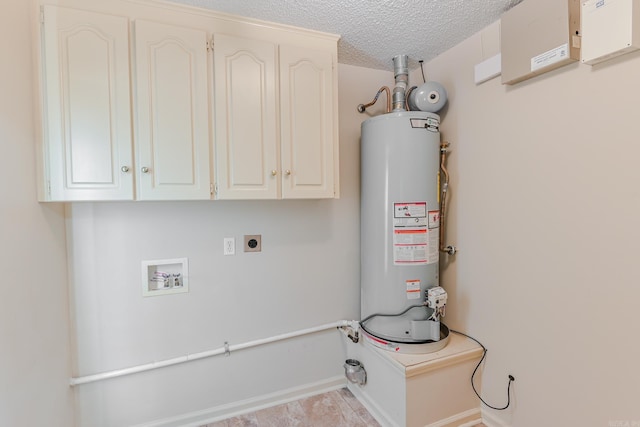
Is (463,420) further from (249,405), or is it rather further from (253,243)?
(253,243)

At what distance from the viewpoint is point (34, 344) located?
1.32 meters

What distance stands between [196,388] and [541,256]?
2.16m

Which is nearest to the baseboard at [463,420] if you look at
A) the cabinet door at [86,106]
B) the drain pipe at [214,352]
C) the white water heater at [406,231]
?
the white water heater at [406,231]

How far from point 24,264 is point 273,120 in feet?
4.29

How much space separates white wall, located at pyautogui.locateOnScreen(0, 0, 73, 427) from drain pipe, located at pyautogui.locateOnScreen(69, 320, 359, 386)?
0.52ft

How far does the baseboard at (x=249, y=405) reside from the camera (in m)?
1.89

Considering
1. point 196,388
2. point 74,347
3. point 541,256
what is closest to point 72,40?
point 74,347

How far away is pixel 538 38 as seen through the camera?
1489 mm

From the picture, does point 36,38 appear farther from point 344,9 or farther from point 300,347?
point 300,347

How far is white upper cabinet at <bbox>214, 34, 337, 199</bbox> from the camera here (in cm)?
165

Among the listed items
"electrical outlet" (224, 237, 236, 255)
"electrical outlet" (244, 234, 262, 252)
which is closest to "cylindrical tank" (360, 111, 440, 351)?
"electrical outlet" (244, 234, 262, 252)

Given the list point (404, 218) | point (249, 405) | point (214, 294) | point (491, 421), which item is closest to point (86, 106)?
point (214, 294)

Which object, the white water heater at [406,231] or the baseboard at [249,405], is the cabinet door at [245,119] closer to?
the white water heater at [406,231]

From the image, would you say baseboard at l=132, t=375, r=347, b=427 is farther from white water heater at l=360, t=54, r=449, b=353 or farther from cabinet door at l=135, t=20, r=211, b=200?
cabinet door at l=135, t=20, r=211, b=200
